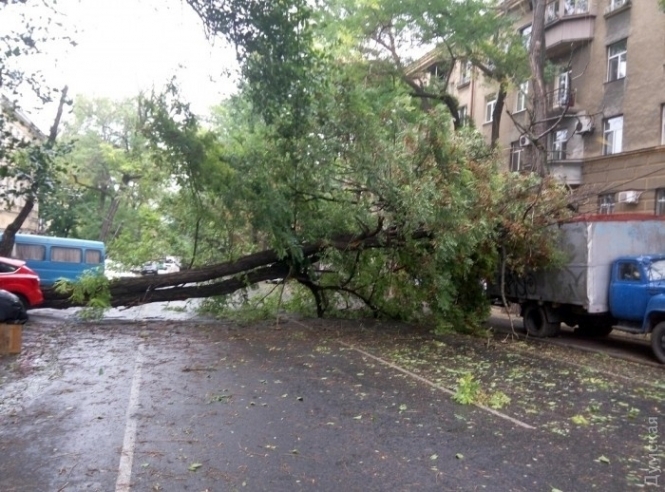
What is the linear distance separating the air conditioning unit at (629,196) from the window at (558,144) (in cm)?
361

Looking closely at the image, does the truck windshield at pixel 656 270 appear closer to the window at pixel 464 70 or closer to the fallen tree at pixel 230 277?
the fallen tree at pixel 230 277

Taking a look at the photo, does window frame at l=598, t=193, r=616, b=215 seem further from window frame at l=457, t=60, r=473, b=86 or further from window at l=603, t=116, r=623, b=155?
window frame at l=457, t=60, r=473, b=86

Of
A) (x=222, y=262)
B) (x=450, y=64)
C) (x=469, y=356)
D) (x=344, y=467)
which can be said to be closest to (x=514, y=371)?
(x=469, y=356)

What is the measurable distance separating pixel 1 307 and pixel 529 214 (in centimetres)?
1091

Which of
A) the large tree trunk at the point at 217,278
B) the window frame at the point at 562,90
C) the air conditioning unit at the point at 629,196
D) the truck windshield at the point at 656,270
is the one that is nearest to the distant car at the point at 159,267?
the large tree trunk at the point at 217,278

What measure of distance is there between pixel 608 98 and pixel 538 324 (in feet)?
39.9

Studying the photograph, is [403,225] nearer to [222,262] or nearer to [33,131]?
[222,262]

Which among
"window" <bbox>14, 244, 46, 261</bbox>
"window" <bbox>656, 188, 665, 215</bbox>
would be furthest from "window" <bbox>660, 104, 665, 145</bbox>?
"window" <bbox>14, 244, 46, 261</bbox>

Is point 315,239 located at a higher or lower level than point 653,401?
higher

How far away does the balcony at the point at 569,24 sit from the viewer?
2514 centimetres

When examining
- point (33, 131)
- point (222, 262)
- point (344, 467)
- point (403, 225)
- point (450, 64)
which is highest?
point (450, 64)

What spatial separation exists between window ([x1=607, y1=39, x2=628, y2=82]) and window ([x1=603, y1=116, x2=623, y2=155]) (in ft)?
5.14

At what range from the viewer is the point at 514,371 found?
10.3 meters

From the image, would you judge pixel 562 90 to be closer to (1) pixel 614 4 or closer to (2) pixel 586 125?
(2) pixel 586 125
